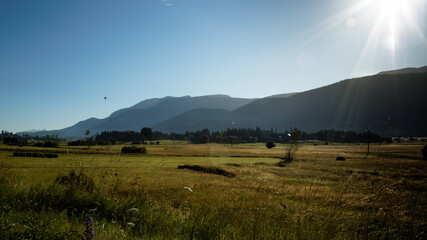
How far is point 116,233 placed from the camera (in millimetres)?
4473

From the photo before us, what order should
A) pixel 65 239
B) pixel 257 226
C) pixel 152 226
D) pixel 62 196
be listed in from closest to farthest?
pixel 65 239, pixel 257 226, pixel 152 226, pixel 62 196

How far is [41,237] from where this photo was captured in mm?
4270

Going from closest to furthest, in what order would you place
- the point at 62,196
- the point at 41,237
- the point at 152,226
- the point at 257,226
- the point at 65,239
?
the point at 65,239 → the point at 41,237 → the point at 257,226 → the point at 152,226 → the point at 62,196

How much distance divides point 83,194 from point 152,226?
112 inches

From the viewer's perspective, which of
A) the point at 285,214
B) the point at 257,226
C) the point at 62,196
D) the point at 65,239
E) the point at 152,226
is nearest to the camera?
the point at 65,239

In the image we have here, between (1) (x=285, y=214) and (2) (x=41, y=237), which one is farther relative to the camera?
(1) (x=285, y=214)

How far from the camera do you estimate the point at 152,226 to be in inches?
203

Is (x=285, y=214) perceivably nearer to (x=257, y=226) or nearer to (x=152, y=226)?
(x=257, y=226)

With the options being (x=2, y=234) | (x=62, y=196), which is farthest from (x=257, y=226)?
(x=62, y=196)

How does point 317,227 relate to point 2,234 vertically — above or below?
below

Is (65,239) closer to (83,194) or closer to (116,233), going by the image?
(116,233)

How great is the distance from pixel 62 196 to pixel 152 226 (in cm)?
320

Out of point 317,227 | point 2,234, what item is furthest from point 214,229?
point 2,234

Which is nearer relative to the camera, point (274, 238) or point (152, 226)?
point (274, 238)
